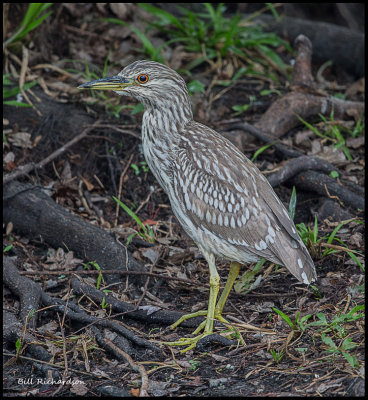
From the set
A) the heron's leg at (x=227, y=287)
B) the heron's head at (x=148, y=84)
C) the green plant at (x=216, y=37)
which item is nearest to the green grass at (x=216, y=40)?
the green plant at (x=216, y=37)

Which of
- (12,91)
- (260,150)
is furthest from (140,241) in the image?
(12,91)

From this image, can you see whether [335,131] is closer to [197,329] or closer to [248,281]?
[248,281]

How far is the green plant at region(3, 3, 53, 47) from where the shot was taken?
26.5 ft

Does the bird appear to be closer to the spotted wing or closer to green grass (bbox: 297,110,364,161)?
the spotted wing

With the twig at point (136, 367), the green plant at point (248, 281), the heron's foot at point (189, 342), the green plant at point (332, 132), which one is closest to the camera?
the twig at point (136, 367)

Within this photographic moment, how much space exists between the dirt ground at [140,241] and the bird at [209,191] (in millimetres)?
395

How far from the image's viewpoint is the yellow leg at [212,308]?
5059mm

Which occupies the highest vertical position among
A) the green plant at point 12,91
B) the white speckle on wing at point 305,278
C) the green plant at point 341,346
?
the green plant at point 341,346

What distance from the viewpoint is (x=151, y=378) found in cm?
447

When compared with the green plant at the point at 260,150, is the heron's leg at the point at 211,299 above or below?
below

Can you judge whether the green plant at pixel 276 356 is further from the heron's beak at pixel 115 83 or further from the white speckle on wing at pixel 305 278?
the heron's beak at pixel 115 83

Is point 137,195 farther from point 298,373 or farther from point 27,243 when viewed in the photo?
point 298,373

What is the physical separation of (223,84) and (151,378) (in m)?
5.24

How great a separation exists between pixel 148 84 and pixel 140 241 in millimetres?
1764
